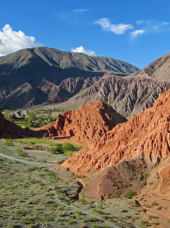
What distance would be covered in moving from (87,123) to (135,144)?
41313 mm

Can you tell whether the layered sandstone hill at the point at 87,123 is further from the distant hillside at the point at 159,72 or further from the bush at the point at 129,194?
the distant hillside at the point at 159,72

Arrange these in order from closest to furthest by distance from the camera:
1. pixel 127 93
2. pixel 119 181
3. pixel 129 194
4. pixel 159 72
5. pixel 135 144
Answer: pixel 129 194 < pixel 119 181 < pixel 135 144 < pixel 127 93 < pixel 159 72

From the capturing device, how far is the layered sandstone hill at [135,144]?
24.0m

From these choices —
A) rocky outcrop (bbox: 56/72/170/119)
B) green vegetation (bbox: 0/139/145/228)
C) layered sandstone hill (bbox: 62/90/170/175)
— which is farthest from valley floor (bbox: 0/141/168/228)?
rocky outcrop (bbox: 56/72/170/119)

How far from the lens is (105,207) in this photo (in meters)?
18.8

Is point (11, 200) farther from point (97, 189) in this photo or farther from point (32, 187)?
point (97, 189)

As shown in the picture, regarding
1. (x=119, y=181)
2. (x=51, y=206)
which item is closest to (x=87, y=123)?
(x=119, y=181)

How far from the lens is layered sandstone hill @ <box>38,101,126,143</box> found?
212 feet

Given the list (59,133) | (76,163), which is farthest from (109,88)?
(76,163)

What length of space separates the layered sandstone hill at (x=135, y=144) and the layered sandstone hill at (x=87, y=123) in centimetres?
2827

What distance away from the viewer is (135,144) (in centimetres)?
2709

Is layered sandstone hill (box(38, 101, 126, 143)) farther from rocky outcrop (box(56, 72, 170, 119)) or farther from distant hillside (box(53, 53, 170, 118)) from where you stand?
distant hillside (box(53, 53, 170, 118))

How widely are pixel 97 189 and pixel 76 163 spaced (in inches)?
441

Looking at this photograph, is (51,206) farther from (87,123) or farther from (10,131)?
(10,131)
